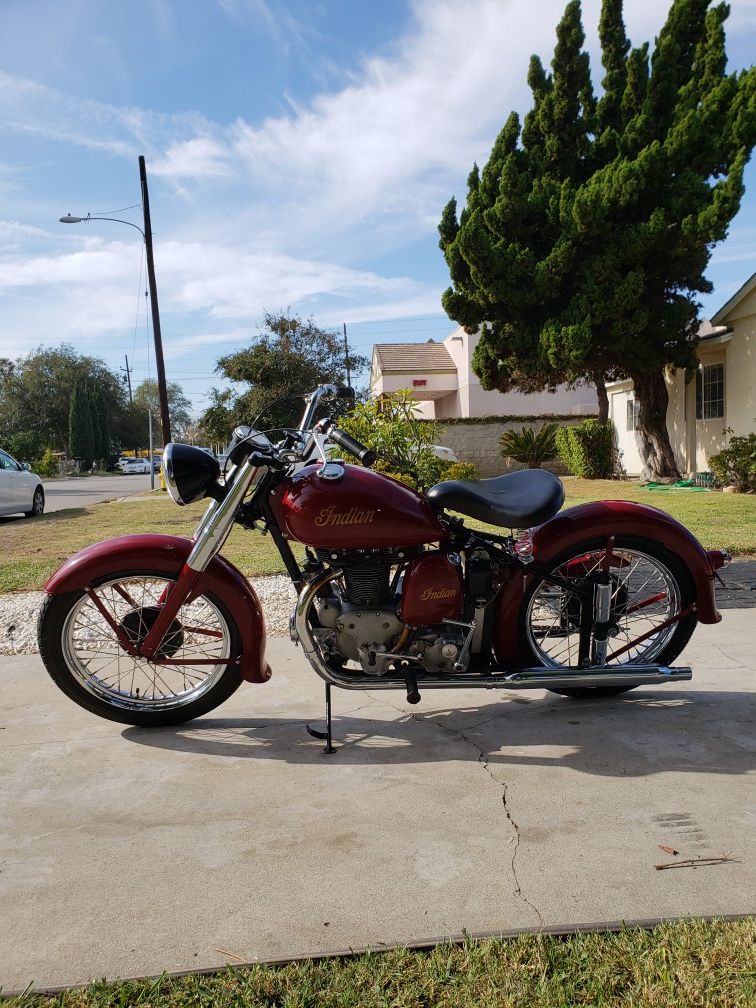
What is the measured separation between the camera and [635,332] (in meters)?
15.2

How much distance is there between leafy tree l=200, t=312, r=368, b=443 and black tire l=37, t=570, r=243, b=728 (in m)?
28.1

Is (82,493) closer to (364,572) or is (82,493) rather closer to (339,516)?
(364,572)

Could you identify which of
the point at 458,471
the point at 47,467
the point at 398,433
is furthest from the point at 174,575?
the point at 47,467

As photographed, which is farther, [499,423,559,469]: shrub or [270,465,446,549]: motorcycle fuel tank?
[499,423,559,469]: shrub

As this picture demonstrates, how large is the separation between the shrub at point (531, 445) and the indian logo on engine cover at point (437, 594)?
17443 millimetres

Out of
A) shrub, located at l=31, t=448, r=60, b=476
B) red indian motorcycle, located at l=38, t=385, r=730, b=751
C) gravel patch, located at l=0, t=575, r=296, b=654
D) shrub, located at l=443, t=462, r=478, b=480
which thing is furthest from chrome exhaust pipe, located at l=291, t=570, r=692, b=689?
shrub, located at l=31, t=448, r=60, b=476

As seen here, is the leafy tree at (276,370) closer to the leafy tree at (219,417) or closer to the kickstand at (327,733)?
the leafy tree at (219,417)

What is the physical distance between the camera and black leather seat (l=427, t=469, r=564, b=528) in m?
3.13

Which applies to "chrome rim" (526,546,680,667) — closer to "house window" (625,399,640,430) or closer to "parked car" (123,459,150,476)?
"house window" (625,399,640,430)

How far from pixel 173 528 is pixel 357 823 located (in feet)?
28.3

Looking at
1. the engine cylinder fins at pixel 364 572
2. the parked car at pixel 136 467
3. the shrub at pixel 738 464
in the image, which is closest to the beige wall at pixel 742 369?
the shrub at pixel 738 464

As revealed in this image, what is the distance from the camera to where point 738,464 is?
45.4ft

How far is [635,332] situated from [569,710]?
13236 mm

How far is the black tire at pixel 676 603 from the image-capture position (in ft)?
11.1
